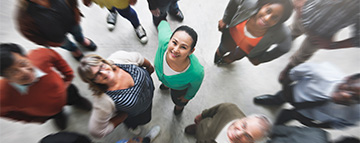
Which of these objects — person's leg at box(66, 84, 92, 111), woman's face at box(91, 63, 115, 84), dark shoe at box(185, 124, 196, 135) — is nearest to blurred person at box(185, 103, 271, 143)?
dark shoe at box(185, 124, 196, 135)

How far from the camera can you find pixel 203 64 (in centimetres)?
228

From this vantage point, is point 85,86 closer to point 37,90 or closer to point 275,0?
point 37,90

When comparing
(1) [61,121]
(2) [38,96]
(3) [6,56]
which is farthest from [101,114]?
(1) [61,121]

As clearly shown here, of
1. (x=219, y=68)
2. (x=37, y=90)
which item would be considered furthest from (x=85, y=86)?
(x=219, y=68)

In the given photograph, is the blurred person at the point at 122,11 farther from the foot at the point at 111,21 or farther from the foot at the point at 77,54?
the foot at the point at 77,54

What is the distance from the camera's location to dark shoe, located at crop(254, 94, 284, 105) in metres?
1.89

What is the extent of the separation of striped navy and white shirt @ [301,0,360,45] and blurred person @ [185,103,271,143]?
0.96m

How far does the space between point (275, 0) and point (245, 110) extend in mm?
1528

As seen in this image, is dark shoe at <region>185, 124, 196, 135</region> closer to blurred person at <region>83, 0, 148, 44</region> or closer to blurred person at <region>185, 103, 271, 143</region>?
blurred person at <region>185, 103, 271, 143</region>

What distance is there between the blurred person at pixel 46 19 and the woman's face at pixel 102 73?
0.65m

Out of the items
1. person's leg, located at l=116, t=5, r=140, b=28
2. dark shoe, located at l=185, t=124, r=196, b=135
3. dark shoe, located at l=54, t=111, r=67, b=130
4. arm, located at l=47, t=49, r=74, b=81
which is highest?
person's leg, located at l=116, t=5, r=140, b=28

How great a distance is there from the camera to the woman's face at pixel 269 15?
100 centimetres

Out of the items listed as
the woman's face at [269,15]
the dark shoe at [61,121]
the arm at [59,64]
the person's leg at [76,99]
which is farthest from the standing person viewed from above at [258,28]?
the dark shoe at [61,121]

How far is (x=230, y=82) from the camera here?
2201 millimetres
